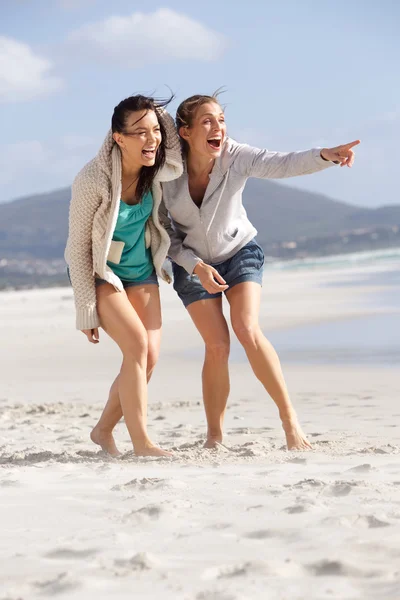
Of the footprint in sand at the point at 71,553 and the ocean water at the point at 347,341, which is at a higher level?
the ocean water at the point at 347,341

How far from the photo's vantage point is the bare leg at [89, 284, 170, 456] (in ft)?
14.7

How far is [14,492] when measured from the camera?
3660 mm

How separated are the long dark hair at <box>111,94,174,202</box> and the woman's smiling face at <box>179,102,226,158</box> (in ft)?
0.54

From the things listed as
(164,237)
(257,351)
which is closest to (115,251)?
(164,237)

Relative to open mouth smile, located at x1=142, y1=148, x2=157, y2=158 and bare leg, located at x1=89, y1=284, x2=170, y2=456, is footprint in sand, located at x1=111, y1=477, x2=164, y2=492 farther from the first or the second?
open mouth smile, located at x1=142, y1=148, x2=157, y2=158

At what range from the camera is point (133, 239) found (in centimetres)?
457

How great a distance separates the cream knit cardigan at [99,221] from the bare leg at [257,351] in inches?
18.1

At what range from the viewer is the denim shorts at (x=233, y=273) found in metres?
4.76

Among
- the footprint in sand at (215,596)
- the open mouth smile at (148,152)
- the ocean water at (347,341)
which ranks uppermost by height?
the open mouth smile at (148,152)

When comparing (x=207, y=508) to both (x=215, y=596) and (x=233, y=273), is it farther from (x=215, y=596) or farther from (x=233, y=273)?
(x=233, y=273)

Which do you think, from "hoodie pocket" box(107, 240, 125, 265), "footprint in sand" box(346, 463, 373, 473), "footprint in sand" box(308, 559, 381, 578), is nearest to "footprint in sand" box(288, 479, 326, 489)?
"footprint in sand" box(346, 463, 373, 473)

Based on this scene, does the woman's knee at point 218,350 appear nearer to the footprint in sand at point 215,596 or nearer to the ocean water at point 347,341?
the footprint in sand at point 215,596

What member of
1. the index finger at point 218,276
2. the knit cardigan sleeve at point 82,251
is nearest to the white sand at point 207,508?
the knit cardigan sleeve at point 82,251

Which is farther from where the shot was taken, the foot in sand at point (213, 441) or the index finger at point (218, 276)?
the foot in sand at point (213, 441)
